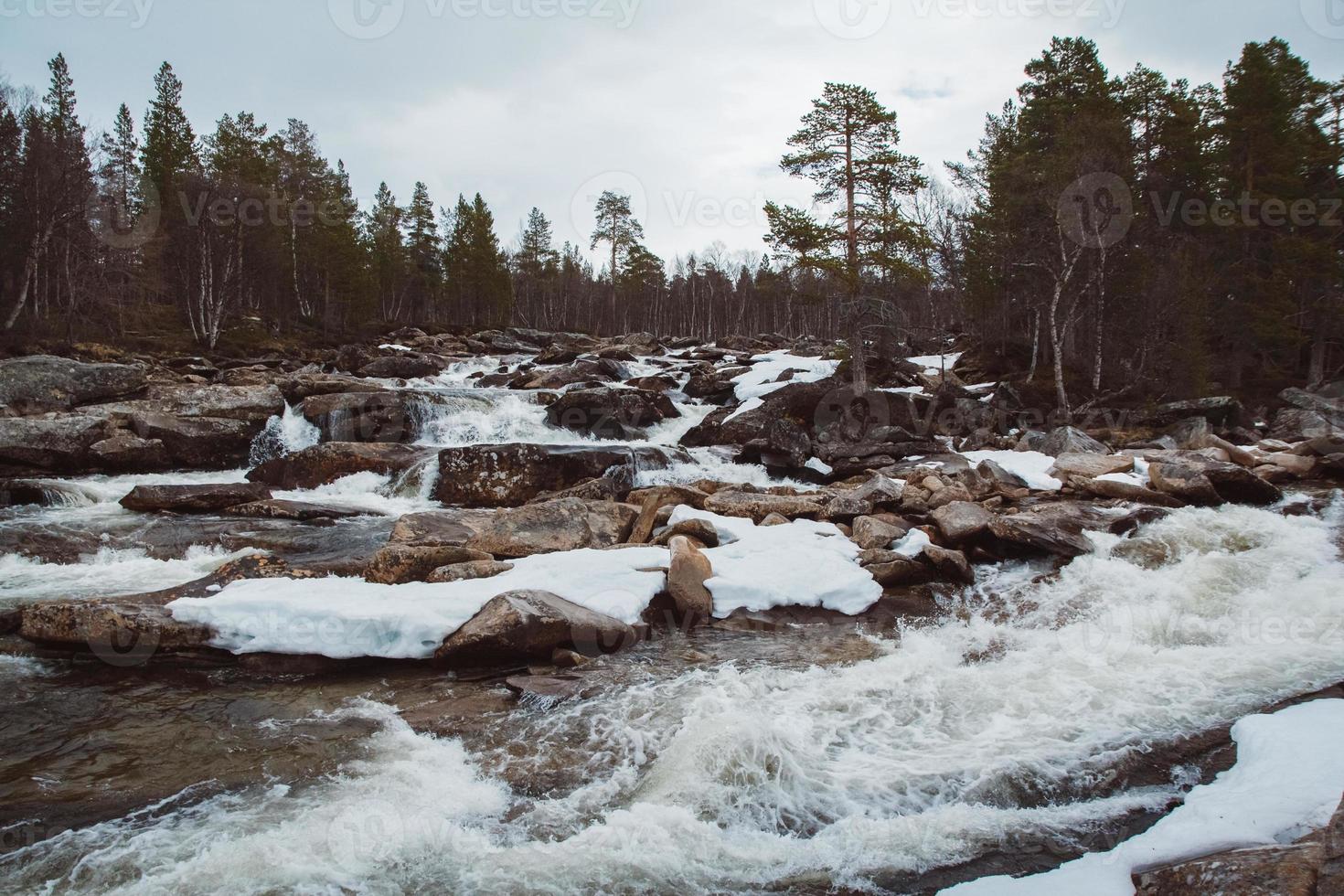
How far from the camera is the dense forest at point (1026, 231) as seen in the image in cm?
1989

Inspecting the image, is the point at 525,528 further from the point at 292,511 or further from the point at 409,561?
the point at 292,511

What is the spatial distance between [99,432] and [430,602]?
465 inches

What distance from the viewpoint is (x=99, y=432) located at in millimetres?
13508

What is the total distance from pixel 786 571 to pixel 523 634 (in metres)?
3.28

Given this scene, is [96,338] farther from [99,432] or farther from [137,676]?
[137,676]

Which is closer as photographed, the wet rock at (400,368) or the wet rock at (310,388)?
the wet rock at (310,388)

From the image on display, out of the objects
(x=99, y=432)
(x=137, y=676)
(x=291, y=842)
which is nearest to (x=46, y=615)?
(x=137, y=676)

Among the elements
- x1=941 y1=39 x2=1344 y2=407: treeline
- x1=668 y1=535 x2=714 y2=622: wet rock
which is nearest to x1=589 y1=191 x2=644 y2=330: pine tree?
x1=941 y1=39 x2=1344 y2=407: treeline

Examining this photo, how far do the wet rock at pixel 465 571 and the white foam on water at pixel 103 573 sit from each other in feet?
7.89

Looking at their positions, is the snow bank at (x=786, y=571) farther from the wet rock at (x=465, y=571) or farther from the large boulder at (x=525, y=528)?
the wet rock at (x=465, y=571)

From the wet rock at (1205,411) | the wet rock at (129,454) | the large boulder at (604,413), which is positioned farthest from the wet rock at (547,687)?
the wet rock at (1205,411)

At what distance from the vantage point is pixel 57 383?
14883 millimetres

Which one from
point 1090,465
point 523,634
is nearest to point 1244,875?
point 523,634

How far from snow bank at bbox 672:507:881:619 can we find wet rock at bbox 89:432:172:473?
11512mm
